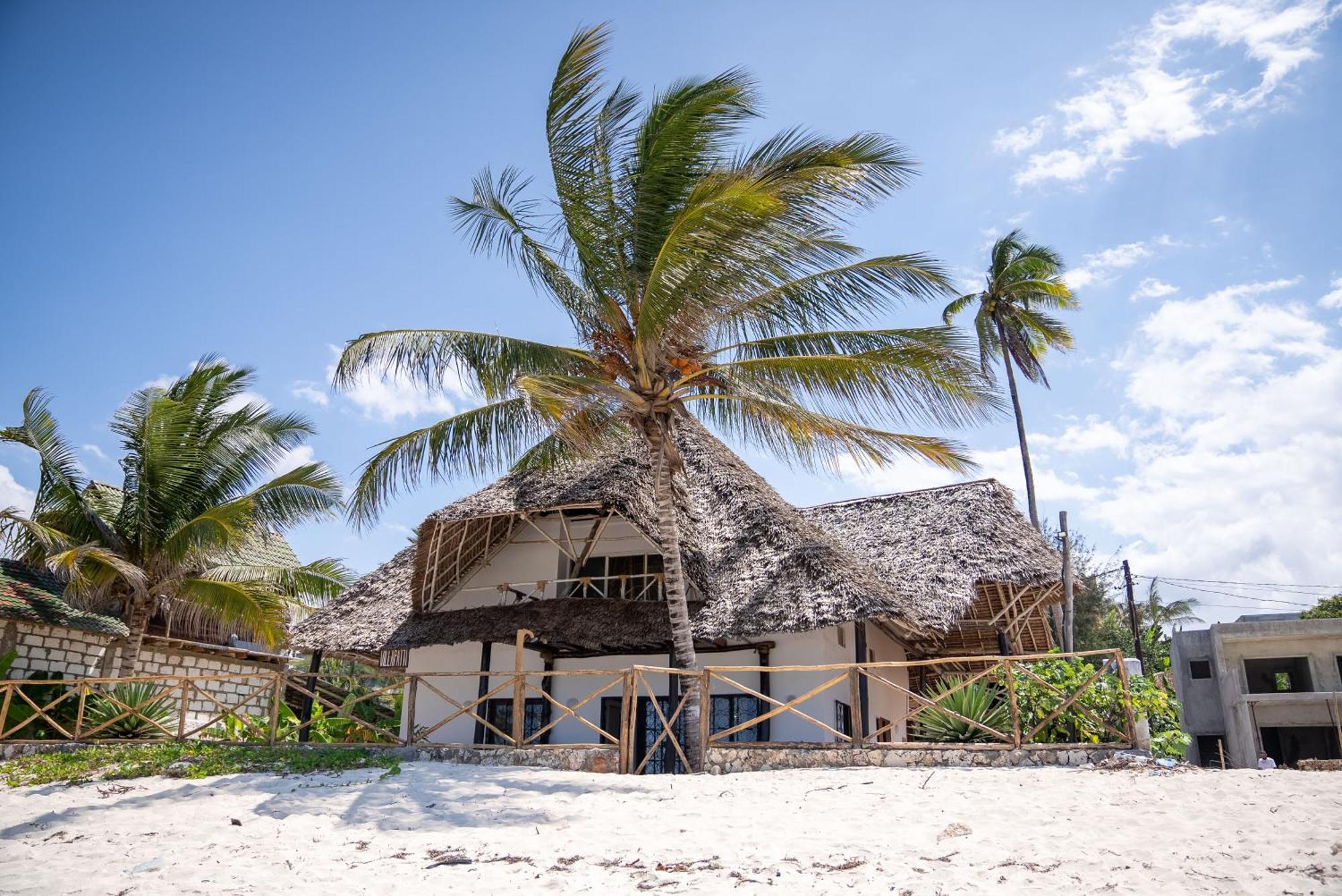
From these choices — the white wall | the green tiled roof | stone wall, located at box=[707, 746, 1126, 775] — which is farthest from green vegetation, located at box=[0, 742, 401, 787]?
the green tiled roof

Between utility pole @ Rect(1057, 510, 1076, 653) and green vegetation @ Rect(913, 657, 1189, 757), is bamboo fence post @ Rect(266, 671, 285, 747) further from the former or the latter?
utility pole @ Rect(1057, 510, 1076, 653)

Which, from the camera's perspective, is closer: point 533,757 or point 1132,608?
point 533,757

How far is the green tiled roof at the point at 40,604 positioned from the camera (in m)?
14.3

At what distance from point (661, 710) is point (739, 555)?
3.17m

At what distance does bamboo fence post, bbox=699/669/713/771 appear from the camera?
31.4 feet

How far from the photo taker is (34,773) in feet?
31.6

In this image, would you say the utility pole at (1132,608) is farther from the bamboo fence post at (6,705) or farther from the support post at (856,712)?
the bamboo fence post at (6,705)

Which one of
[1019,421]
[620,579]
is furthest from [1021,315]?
[620,579]

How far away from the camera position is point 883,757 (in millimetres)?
9047

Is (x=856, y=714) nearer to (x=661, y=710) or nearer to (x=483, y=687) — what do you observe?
(x=661, y=710)

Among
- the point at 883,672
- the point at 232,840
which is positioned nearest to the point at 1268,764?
the point at 883,672

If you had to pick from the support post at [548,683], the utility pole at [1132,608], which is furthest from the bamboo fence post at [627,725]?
the utility pole at [1132,608]

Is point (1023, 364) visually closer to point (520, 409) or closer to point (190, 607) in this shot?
point (520, 409)

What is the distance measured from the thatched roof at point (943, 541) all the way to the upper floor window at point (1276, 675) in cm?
1335
